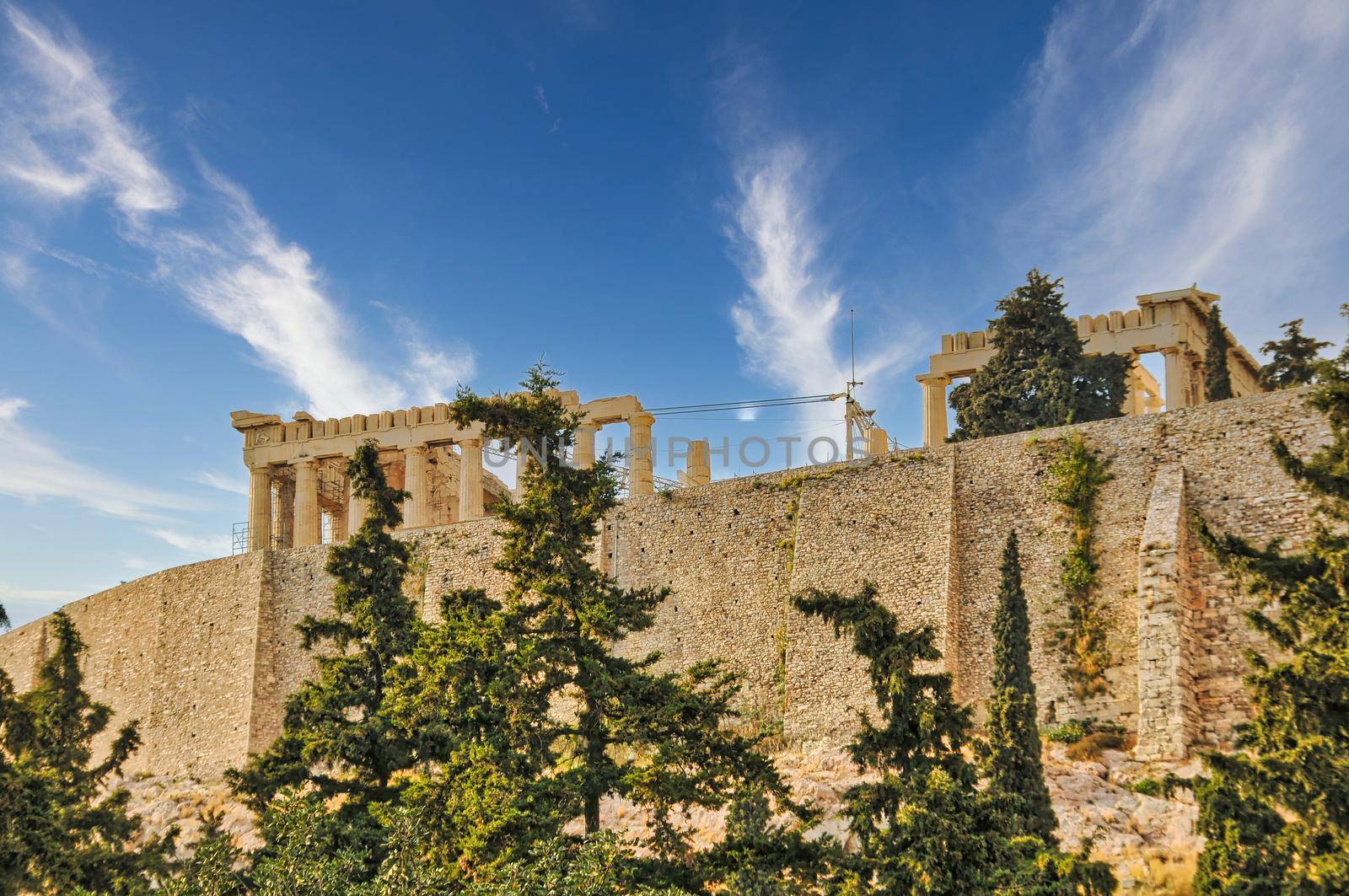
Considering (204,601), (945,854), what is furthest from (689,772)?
(204,601)

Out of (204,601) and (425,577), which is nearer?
(425,577)

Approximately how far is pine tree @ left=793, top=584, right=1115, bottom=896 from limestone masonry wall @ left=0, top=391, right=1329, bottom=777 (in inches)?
236

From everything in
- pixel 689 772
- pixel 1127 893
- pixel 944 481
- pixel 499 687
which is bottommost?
pixel 1127 893

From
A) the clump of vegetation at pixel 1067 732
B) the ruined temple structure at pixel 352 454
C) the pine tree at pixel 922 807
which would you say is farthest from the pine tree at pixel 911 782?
the ruined temple structure at pixel 352 454

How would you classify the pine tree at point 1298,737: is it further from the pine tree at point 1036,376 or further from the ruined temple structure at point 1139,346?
the ruined temple structure at point 1139,346

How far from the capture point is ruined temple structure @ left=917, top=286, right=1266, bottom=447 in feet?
112

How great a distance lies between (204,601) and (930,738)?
106 feet

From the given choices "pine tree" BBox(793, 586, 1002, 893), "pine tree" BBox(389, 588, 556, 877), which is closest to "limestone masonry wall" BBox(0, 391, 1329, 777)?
"pine tree" BBox(793, 586, 1002, 893)

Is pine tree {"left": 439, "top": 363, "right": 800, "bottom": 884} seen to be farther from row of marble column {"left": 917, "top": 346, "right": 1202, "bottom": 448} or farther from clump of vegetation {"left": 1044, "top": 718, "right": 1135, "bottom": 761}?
row of marble column {"left": 917, "top": 346, "right": 1202, "bottom": 448}

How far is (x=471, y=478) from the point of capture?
4200 centimetres

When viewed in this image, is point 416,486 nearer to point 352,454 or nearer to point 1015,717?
point 352,454

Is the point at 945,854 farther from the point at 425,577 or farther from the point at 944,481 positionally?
the point at 425,577

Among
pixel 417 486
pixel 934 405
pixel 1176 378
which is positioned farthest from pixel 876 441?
pixel 417 486

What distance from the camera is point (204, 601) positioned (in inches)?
1575
